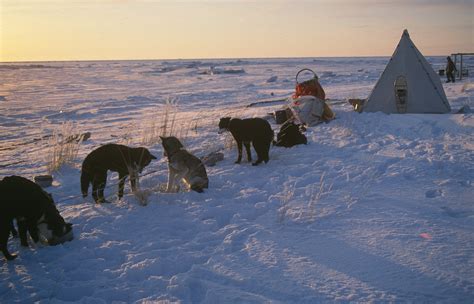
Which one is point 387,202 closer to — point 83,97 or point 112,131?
point 112,131

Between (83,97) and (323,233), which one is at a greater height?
(83,97)

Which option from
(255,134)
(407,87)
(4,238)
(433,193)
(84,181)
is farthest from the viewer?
(407,87)

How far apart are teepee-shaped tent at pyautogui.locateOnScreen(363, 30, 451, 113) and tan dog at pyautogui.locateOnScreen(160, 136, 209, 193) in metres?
7.27

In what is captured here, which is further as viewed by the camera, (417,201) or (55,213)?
Result: (417,201)

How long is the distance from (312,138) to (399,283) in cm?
597

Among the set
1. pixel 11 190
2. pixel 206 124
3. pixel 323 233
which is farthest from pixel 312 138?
pixel 11 190

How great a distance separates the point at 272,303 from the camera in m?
2.79

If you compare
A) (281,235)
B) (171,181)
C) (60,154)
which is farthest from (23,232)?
(60,154)

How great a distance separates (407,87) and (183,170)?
8230 millimetres

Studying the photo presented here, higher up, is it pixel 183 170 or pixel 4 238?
pixel 183 170

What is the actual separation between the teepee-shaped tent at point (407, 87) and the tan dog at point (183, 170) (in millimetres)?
7268

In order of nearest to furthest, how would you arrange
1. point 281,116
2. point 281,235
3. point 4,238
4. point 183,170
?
point 4,238 → point 281,235 → point 183,170 → point 281,116

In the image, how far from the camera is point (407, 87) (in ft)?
35.4

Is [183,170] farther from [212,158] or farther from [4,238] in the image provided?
[4,238]
